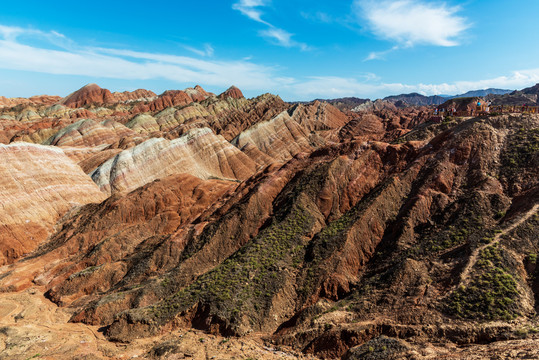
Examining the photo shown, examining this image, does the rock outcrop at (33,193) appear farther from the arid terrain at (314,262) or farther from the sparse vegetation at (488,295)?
the sparse vegetation at (488,295)

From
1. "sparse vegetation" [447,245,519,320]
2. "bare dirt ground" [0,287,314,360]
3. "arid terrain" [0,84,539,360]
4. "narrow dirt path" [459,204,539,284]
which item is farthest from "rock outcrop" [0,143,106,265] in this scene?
"narrow dirt path" [459,204,539,284]

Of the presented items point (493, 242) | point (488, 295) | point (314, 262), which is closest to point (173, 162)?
point (314, 262)

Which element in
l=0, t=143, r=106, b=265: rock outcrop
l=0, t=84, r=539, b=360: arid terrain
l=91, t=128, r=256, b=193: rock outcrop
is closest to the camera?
l=0, t=84, r=539, b=360: arid terrain

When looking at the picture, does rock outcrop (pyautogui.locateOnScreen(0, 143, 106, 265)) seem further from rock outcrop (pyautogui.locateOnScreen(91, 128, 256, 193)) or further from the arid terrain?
rock outcrop (pyautogui.locateOnScreen(91, 128, 256, 193))

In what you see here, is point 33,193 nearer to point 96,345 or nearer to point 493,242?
point 96,345

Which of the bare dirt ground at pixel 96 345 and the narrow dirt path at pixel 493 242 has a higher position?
the narrow dirt path at pixel 493 242

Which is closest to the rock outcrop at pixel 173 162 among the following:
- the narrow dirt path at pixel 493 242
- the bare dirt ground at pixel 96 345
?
the bare dirt ground at pixel 96 345

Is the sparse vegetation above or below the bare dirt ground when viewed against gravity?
above
